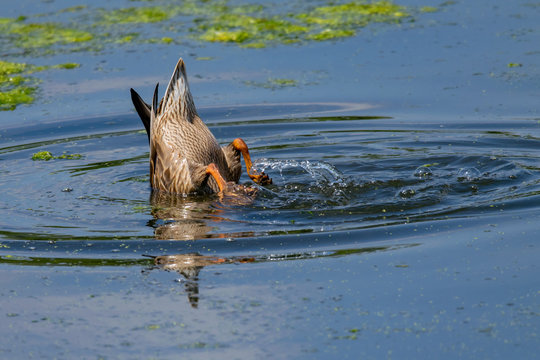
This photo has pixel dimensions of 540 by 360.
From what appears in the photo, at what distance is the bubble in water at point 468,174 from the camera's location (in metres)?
7.00

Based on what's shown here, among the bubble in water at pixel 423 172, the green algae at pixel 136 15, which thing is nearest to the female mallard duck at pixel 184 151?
the bubble in water at pixel 423 172

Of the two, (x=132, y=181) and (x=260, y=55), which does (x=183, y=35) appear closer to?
(x=260, y=55)

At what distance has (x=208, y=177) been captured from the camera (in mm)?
7230

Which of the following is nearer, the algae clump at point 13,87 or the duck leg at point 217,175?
the duck leg at point 217,175

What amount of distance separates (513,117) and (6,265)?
516 cm

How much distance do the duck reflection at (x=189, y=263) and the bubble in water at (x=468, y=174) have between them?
2.31 m

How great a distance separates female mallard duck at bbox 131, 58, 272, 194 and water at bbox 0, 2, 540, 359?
22cm

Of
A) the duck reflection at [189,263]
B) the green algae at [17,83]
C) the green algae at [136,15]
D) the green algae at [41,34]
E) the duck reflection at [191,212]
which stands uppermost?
the green algae at [136,15]

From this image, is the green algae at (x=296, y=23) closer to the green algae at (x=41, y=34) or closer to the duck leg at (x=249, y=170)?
the green algae at (x=41, y=34)

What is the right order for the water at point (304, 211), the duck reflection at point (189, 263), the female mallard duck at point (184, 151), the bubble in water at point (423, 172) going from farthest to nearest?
the female mallard duck at point (184, 151), the bubble in water at point (423, 172), the duck reflection at point (189, 263), the water at point (304, 211)

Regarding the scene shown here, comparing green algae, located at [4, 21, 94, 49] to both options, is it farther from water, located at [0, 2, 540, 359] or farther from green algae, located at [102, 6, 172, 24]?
green algae, located at [102, 6, 172, 24]

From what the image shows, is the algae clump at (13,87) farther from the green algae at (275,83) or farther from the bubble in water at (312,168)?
the bubble in water at (312,168)

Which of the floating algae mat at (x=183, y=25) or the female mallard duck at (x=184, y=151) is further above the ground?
the floating algae mat at (x=183, y=25)

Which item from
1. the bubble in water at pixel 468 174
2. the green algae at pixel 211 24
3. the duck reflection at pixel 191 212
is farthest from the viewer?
the green algae at pixel 211 24
